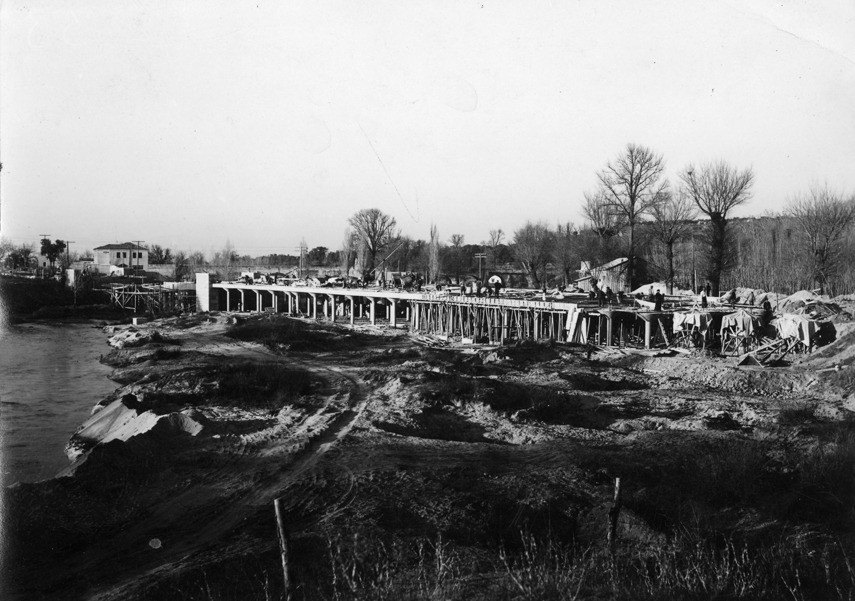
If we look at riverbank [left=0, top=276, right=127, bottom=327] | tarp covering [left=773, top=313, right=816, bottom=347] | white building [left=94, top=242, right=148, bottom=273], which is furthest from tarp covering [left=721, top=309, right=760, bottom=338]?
white building [left=94, top=242, right=148, bottom=273]

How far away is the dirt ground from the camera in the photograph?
9.30 metres

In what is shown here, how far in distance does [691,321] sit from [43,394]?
2487 centimetres

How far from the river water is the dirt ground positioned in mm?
1035

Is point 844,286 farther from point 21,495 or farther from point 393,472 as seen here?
point 21,495

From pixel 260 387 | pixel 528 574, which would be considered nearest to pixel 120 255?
pixel 260 387

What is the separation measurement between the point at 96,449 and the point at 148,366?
15.4 m

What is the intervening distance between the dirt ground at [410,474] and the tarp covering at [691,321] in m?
3.91

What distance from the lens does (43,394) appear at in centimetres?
2223

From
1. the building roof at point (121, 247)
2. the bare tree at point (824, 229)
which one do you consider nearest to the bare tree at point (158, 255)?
the building roof at point (121, 247)

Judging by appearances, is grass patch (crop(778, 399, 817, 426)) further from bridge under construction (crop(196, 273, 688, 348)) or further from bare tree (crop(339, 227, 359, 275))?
bare tree (crop(339, 227, 359, 275))

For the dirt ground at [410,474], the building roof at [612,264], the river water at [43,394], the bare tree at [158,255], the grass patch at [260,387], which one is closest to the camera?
the dirt ground at [410,474]

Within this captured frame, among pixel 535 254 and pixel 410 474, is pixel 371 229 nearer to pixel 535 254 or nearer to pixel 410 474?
pixel 535 254

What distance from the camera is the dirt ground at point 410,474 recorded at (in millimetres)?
9305

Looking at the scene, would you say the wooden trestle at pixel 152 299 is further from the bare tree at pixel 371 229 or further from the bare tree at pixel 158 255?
the bare tree at pixel 158 255
